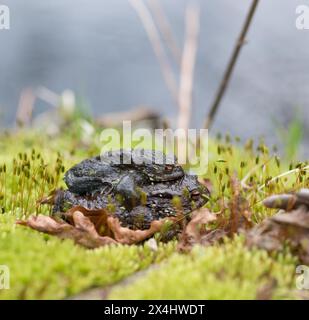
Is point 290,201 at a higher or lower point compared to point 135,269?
higher

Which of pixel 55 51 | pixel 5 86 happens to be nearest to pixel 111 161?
pixel 5 86

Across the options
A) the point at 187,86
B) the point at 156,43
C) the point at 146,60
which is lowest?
the point at 187,86

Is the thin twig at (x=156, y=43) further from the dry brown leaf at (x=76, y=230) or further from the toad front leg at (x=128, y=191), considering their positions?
the dry brown leaf at (x=76, y=230)

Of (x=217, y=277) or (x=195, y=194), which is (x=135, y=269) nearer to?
(x=217, y=277)

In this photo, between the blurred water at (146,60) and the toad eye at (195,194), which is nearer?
the toad eye at (195,194)

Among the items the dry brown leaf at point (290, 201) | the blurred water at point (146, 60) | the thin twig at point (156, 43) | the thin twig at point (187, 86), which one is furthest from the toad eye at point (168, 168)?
the blurred water at point (146, 60)

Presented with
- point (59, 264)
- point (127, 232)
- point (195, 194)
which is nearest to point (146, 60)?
point (195, 194)

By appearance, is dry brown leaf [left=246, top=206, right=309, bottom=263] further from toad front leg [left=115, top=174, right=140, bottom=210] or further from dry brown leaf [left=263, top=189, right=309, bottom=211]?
toad front leg [left=115, top=174, right=140, bottom=210]
